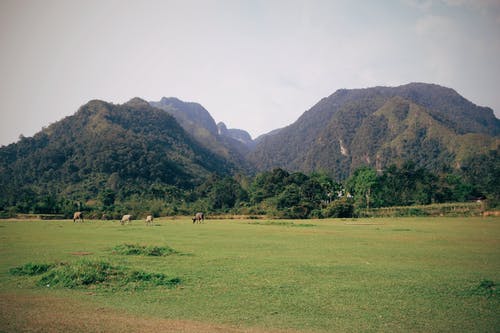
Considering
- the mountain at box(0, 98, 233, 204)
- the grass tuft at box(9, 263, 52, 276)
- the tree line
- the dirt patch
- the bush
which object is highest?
the mountain at box(0, 98, 233, 204)

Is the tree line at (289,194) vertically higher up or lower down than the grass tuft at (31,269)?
higher up

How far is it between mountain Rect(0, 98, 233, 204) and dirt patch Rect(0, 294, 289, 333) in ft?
245

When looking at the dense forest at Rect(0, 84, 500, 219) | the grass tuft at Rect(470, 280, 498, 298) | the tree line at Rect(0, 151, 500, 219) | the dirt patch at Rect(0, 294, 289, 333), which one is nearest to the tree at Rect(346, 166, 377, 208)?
the tree line at Rect(0, 151, 500, 219)

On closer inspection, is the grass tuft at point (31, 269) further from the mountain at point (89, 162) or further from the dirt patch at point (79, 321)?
the mountain at point (89, 162)

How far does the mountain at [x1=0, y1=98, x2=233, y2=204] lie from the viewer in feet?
307

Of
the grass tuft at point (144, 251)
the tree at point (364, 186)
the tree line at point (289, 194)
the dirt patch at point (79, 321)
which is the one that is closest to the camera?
the dirt patch at point (79, 321)

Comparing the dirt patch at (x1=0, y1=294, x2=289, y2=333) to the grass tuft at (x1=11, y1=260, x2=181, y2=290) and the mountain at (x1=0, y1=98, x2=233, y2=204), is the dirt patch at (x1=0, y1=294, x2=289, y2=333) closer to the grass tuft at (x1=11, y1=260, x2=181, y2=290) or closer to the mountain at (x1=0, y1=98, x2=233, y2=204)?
the grass tuft at (x1=11, y1=260, x2=181, y2=290)

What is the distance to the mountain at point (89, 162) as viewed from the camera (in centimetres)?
9344

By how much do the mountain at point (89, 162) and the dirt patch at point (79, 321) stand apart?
74.6 meters

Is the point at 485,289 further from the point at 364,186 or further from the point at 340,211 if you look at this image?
the point at 364,186

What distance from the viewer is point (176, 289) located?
35.0 ft

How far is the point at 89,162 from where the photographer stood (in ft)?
339

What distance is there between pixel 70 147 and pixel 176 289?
116149mm

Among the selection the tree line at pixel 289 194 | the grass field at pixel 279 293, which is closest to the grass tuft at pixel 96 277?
the grass field at pixel 279 293
